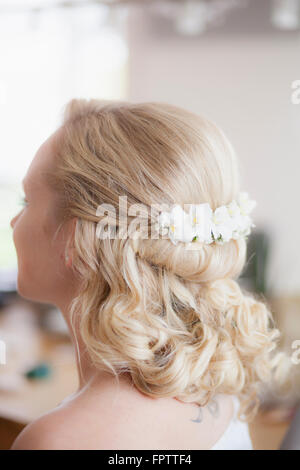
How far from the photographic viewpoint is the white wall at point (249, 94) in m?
2.07

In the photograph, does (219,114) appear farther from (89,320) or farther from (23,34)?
(89,320)

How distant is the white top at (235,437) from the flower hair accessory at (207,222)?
1.13 ft

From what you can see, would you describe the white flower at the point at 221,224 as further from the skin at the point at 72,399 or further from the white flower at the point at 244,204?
the skin at the point at 72,399

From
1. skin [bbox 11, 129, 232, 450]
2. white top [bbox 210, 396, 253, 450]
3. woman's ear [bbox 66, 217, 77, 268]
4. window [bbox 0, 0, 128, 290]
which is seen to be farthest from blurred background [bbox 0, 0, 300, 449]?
woman's ear [bbox 66, 217, 77, 268]

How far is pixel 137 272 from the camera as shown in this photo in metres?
0.65

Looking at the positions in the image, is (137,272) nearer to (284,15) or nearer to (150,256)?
(150,256)

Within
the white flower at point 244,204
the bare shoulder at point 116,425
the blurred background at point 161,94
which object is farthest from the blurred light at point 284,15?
the bare shoulder at point 116,425

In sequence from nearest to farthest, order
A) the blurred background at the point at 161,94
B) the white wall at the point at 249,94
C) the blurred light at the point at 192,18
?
the blurred background at the point at 161,94 < the white wall at the point at 249,94 < the blurred light at the point at 192,18

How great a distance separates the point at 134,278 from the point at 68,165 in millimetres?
206

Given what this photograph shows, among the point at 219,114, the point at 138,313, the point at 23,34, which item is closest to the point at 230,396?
the point at 138,313

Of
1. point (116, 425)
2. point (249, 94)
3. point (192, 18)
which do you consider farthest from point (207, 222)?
point (192, 18)

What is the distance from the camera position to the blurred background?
52.2 inches

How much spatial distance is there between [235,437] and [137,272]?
37 centimetres

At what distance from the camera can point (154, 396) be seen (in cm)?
65
